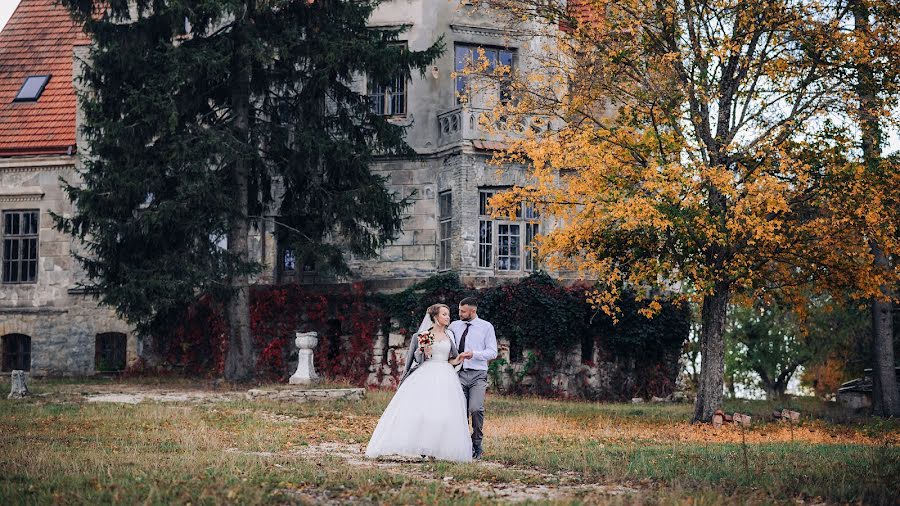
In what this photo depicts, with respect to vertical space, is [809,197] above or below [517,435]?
above

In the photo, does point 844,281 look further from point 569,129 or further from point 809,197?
point 569,129

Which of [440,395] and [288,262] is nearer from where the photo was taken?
[440,395]

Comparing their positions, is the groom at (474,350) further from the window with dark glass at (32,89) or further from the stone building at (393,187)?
the window with dark glass at (32,89)

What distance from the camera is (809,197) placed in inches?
759

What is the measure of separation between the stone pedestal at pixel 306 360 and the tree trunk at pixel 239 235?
4.15 feet

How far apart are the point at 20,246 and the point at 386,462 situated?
21596 mm

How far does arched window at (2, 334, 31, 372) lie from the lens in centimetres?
3056

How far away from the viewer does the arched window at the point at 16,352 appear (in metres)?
30.6

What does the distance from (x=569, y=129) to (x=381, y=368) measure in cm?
970

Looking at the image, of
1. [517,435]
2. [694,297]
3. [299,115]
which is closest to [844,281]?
[694,297]

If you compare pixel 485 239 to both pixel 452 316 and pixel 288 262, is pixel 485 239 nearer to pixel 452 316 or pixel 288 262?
pixel 452 316

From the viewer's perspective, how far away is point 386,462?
12336 millimetres

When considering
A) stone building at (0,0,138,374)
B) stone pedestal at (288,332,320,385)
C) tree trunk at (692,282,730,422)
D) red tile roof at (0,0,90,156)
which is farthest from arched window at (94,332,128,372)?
tree trunk at (692,282,730,422)

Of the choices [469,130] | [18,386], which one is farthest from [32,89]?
[469,130]
